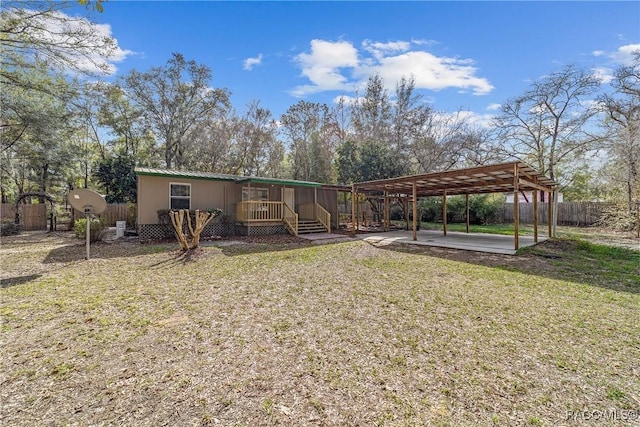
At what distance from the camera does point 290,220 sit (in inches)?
525

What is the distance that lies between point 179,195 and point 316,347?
10.4 m

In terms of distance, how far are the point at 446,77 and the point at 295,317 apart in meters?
20.1

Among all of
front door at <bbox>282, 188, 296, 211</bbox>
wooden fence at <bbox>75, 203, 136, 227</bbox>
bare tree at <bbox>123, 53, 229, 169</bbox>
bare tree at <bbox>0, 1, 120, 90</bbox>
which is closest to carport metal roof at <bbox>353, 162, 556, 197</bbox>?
front door at <bbox>282, 188, 296, 211</bbox>

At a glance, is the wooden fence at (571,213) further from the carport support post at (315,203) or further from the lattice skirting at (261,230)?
the lattice skirting at (261,230)

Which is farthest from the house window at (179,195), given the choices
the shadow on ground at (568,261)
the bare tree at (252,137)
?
the bare tree at (252,137)

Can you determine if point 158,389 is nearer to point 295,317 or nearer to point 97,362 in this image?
point 97,362

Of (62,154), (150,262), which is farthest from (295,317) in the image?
(62,154)

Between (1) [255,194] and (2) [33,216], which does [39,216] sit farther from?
(1) [255,194]

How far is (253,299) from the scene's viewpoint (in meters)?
4.55

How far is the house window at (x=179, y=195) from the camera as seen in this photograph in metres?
11.3

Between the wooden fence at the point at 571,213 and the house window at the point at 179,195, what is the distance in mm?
21643

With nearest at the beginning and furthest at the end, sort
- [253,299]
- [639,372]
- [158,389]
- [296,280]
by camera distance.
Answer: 1. [158,389]
2. [639,372]
3. [253,299]
4. [296,280]

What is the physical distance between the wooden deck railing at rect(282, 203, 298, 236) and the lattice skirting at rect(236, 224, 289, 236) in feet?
1.05

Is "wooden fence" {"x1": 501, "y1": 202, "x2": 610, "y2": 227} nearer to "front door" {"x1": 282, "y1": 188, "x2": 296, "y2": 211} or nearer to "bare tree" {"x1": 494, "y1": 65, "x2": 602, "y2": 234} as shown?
"bare tree" {"x1": 494, "y1": 65, "x2": 602, "y2": 234}
